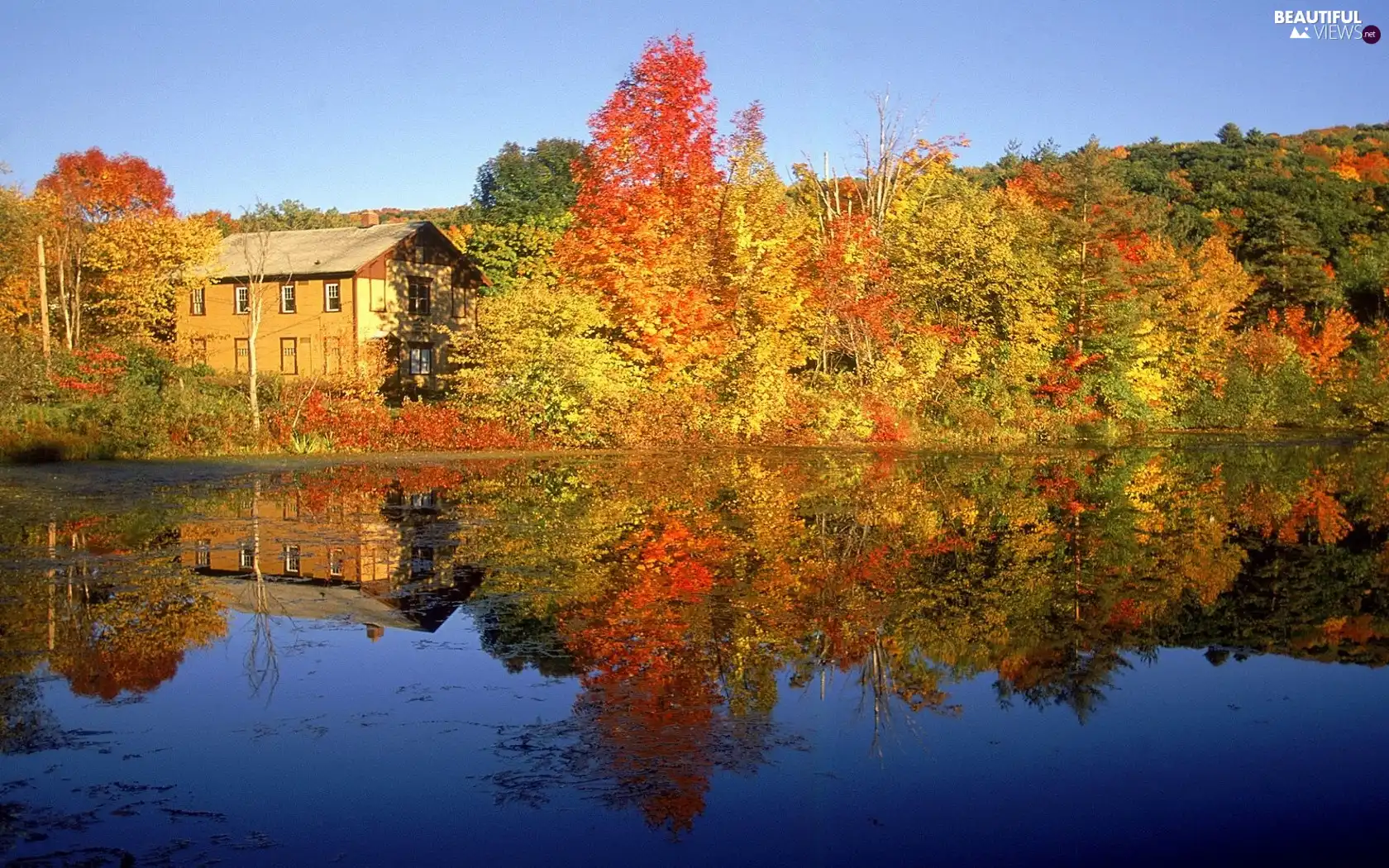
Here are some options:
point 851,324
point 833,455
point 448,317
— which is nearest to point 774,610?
point 833,455

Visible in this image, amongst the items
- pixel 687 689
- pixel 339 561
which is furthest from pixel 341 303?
pixel 687 689

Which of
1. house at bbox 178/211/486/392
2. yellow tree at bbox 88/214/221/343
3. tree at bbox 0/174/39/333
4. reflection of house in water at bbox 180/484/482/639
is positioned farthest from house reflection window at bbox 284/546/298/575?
yellow tree at bbox 88/214/221/343

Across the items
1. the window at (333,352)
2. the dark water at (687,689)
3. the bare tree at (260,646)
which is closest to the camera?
the dark water at (687,689)

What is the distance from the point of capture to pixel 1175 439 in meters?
38.8

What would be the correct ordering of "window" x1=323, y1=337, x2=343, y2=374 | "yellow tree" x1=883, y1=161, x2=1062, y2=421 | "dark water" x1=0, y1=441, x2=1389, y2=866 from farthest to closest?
"window" x1=323, y1=337, x2=343, y2=374
"yellow tree" x1=883, y1=161, x2=1062, y2=421
"dark water" x1=0, y1=441, x2=1389, y2=866

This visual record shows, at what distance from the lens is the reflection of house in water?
12086 millimetres

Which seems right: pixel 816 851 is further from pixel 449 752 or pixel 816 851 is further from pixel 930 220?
pixel 930 220

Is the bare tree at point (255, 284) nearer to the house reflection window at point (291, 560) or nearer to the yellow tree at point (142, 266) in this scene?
the yellow tree at point (142, 266)

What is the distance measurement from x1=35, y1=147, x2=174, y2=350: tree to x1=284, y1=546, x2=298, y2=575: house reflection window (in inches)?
1248

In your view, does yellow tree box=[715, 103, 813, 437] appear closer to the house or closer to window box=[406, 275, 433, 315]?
the house

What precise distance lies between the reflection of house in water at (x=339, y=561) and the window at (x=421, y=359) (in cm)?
3076

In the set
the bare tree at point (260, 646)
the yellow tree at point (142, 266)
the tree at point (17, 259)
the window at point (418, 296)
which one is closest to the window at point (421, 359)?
the window at point (418, 296)

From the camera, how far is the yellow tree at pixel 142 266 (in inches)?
1833

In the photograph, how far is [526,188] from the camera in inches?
2173
